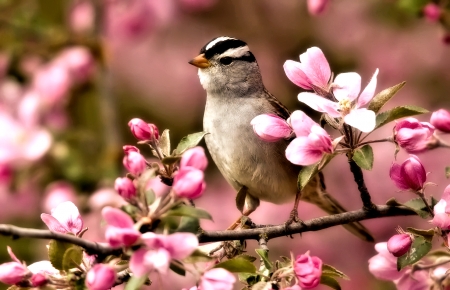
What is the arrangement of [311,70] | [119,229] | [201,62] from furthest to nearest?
1. [201,62]
2. [311,70]
3. [119,229]

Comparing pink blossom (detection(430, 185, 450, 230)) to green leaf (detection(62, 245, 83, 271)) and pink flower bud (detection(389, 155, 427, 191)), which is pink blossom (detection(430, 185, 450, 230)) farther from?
green leaf (detection(62, 245, 83, 271))

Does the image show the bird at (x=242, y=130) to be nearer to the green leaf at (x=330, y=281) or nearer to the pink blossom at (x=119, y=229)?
the green leaf at (x=330, y=281)

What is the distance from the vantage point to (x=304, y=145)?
1536 millimetres

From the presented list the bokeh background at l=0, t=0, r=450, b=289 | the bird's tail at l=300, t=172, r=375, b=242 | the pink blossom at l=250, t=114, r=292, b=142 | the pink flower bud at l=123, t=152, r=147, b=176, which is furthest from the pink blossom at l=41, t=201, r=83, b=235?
the bokeh background at l=0, t=0, r=450, b=289

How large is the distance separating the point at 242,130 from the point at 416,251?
0.96 m

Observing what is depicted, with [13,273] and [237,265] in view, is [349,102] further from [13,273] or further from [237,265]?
[13,273]

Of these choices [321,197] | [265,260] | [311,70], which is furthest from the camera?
[321,197]

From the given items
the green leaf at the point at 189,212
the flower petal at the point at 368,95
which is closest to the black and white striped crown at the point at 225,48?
the flower petal at the point at 368,95

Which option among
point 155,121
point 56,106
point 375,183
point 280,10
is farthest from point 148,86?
point 375,183

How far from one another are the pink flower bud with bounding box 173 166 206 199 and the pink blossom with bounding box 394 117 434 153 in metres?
0.48

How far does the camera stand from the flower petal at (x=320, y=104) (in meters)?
1.53

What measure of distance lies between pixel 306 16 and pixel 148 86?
1.40m

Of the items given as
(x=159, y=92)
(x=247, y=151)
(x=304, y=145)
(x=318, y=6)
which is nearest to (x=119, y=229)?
(x=304, y=145)

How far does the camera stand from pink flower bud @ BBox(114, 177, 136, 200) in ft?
4.42
